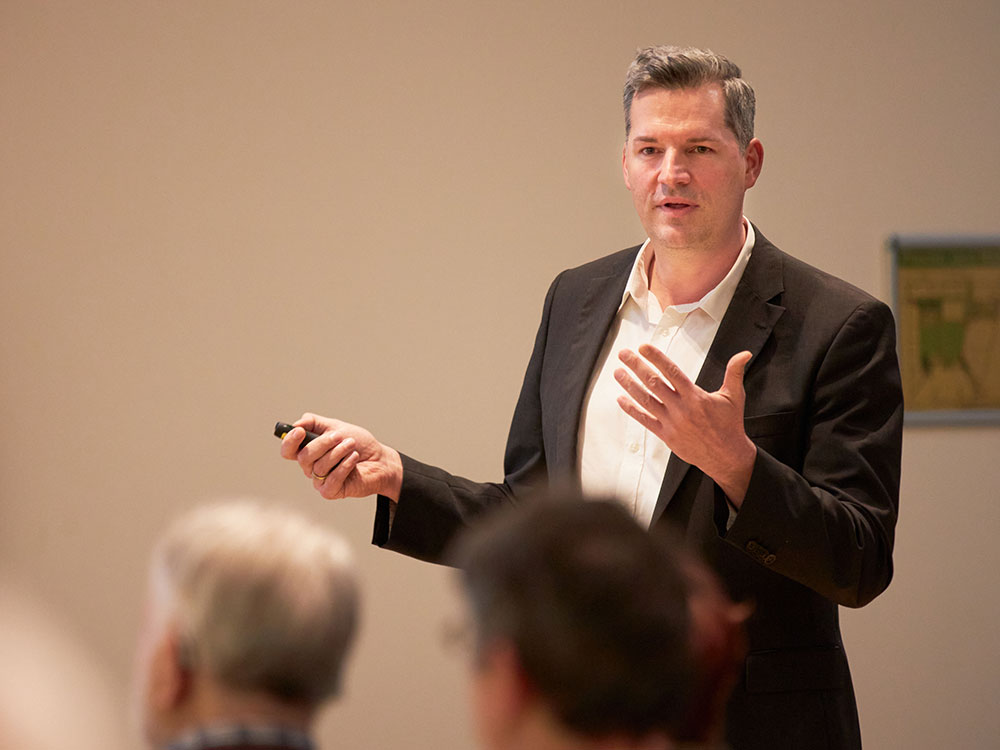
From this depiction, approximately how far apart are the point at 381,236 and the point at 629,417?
1912 mm

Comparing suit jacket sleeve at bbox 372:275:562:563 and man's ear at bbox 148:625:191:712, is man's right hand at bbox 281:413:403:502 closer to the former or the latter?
suit jacket sleeve at bbox 372:275:562:563

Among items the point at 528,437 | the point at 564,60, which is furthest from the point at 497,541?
the point at 564,60

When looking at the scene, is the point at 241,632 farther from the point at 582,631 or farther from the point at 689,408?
the point at 689,408

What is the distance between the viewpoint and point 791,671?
1980mm

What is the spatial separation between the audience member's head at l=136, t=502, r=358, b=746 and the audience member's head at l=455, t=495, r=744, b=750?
0.18m

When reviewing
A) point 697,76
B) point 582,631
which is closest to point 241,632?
point 582,631

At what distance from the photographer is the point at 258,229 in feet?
12.8

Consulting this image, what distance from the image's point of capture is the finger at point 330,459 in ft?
6.79

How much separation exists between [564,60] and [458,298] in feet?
2.87

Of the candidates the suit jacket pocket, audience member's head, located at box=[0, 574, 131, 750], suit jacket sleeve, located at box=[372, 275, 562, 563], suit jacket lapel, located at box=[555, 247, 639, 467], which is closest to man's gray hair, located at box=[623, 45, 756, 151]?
suit jacket lapel, located at box=[555, 247, 639, 467]

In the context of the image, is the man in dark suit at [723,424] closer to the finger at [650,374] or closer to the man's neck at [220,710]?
the finger at [650,374]

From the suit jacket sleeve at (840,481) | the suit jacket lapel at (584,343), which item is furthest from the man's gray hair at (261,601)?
the suit jacket lapel at (584,343)

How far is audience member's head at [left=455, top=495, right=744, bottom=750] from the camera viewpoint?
96cm

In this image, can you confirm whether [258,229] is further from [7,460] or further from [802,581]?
[802,581]
